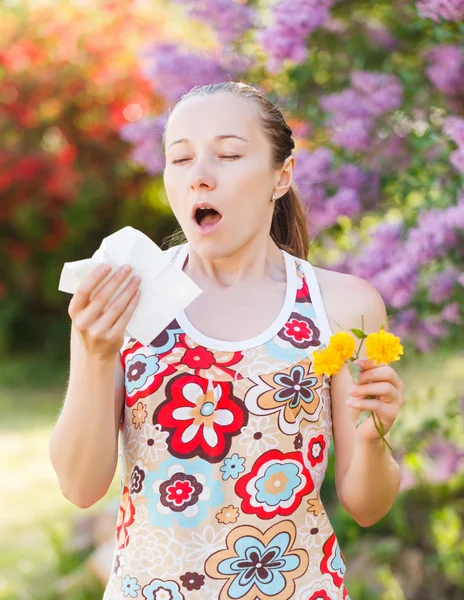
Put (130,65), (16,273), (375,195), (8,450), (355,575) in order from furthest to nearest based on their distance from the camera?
1. (16,273)
2. (130,65)
3. (8,450)
4. (355,575)
5. (375,195)

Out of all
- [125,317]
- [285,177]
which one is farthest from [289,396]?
[285,177]

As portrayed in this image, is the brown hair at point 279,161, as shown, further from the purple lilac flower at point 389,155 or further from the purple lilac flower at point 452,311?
the purple lilac flower at point 389,155

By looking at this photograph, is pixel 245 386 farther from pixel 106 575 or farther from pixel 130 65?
pixel 130 65

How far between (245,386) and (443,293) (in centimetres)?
128

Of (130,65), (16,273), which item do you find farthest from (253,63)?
(16,273)

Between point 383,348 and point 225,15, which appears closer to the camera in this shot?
point 383,348

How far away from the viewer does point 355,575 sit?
3211 millimetres

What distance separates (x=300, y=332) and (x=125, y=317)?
0.32 metres

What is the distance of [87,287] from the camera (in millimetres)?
1363

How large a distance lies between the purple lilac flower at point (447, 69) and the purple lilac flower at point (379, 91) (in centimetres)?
12

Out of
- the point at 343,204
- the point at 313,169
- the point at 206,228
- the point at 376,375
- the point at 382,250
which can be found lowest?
the point at 376,375

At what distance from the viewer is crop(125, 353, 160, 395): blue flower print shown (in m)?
1.50

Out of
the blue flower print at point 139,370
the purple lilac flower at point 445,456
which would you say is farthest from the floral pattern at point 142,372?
the purple lilac flower at point 445,456

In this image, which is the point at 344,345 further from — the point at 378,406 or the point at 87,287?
the point at 87,287
